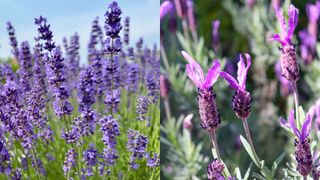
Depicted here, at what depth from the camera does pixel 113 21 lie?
1.16 m

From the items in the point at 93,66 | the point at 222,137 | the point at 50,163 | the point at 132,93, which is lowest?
the point at 222,137

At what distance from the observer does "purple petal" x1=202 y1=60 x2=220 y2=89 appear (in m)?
0.81

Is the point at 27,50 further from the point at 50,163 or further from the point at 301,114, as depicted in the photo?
the point at 301,114

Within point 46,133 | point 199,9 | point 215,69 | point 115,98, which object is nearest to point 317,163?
point 215,69

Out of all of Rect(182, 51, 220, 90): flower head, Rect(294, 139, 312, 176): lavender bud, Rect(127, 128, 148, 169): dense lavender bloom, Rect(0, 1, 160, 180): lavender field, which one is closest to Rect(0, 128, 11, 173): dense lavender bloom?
Rect(0, 1, 160, 180): lavender field

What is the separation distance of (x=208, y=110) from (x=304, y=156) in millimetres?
172

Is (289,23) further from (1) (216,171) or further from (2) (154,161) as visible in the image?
(2) (154,161)

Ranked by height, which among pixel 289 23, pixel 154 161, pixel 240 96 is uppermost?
pixel 289 23

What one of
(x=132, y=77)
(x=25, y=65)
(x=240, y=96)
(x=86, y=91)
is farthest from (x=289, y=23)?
(x=132, y=77)

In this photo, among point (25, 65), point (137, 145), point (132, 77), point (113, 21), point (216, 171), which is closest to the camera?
point (216, 171)

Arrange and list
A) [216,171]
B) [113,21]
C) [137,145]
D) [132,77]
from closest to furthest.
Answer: [216,171]
[113,21]
[137,145]
[132,77]

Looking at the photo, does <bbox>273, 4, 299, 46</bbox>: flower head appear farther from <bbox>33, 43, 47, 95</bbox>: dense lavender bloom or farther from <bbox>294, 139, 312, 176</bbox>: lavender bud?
<bbox>33, 43, 47, 95</bbox>: dense lavender bloom

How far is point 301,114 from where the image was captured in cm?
103

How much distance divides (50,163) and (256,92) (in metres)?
1.54
